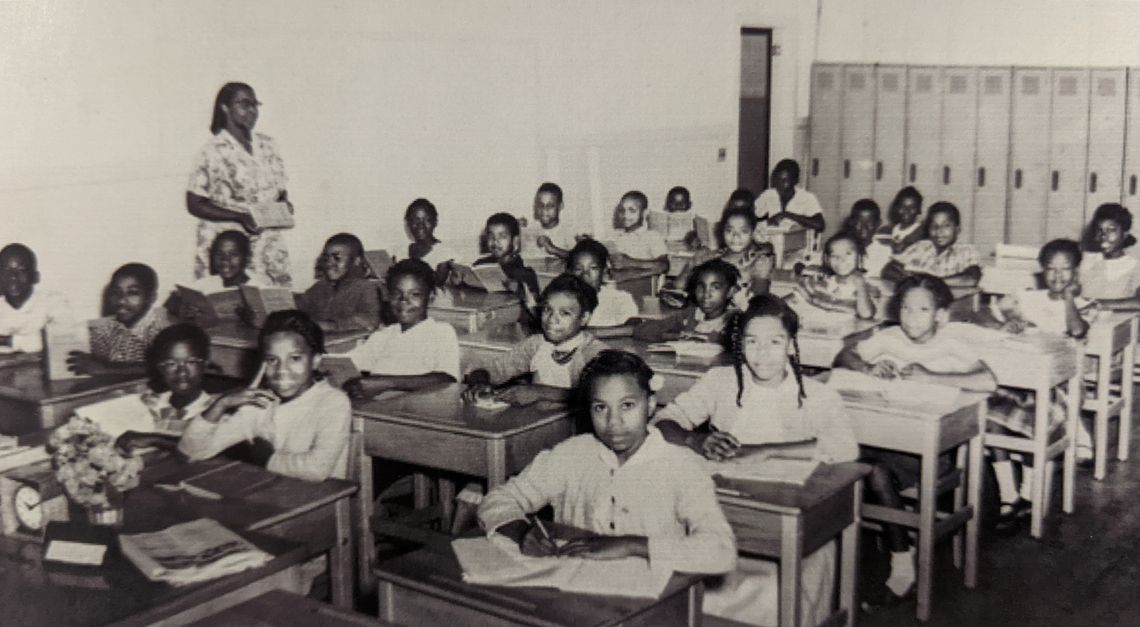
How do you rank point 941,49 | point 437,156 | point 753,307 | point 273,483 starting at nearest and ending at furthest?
point 273,483 → point 753,307 → point 437,156 → point 941,49

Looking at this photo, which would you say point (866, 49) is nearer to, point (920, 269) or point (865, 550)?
point (920, 269)

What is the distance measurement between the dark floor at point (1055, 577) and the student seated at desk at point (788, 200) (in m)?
3.67

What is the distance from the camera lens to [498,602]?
1.85 meters

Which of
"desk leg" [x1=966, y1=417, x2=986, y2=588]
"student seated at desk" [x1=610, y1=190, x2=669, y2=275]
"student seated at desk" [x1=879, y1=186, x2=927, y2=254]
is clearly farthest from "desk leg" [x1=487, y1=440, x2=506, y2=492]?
"student seated at desk" [x1=879, y1=186, x2=927, y2=254]

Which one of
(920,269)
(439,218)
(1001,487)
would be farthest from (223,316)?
(920,269)

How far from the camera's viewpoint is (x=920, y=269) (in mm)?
5816

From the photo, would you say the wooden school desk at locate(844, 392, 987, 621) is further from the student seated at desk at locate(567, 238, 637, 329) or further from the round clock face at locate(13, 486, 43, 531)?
the round clock face at locate(13, 486, 43, 531)

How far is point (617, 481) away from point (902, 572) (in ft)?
3.96

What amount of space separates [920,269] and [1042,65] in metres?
2.56

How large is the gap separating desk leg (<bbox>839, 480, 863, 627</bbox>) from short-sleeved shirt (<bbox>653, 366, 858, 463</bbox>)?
0.15 metres

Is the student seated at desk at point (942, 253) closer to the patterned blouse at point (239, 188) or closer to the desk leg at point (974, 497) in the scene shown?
the desk leg at point (974, 497)

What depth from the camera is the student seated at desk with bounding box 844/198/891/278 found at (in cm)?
603

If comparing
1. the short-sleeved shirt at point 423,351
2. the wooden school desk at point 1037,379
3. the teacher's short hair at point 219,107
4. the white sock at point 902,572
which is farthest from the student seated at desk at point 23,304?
the wooden school desk at point 1037,379

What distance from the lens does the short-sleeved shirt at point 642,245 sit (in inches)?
251
